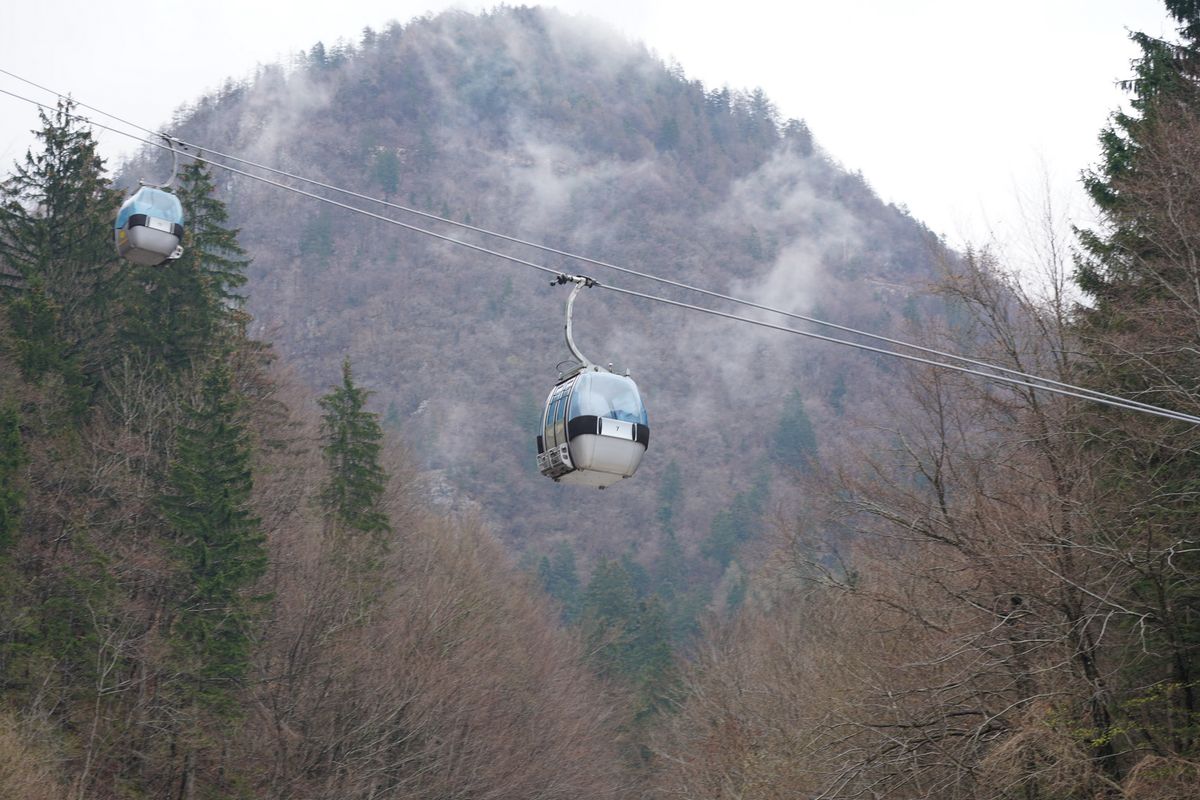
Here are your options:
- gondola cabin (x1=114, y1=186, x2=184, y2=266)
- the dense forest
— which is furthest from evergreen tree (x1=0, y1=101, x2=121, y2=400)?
gondola cabin (x1=114, y1=186, x2=184, y2=266)

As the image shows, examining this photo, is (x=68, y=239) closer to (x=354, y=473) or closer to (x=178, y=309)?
(x=178, y=309)

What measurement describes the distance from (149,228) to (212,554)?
1354 centimetres

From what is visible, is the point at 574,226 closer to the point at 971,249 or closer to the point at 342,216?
the point at 342,216

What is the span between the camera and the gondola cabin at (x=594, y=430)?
37.2 ft

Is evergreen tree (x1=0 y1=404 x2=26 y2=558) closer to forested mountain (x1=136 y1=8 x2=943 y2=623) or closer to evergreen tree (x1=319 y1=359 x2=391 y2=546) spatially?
evergreen tree (x1=319 y1=359 x2=391 y2=546)

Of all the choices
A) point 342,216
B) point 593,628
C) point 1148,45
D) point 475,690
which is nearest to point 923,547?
point 1148,45

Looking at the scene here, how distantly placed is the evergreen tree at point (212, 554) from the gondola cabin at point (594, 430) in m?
17.4

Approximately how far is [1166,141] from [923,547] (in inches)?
263

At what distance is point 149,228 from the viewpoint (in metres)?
15.6

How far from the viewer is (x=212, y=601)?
2766 centimetres

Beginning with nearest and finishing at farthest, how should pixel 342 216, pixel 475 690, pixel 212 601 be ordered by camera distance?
pixel 212 601 → pixel 475 690 → pixel 342 216

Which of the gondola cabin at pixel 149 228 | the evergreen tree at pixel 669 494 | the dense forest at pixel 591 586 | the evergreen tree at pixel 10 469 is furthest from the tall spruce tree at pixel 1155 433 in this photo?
the evergreen tree at pixel 669 494

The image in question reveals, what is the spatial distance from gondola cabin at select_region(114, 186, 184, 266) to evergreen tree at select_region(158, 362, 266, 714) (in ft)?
41.7

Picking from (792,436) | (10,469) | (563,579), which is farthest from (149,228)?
(792,436)
